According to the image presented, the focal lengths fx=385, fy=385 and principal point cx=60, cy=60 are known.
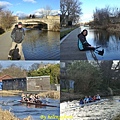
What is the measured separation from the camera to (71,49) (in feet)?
17.9

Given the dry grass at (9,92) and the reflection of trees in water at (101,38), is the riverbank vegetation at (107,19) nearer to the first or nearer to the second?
the reflection of trees in water at (101,38)

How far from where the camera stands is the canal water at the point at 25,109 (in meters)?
5.41

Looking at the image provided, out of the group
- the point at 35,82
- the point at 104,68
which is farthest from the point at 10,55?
the point at 104,68

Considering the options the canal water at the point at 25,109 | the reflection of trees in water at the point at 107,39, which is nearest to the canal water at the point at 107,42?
the reflection of trees in water at the point at 107,39

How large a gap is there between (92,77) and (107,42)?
546 mm

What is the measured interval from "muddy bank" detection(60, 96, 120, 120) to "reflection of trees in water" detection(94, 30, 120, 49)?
77 cm

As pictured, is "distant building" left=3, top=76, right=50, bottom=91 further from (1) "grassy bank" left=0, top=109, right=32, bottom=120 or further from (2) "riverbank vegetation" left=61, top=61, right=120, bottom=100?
(1) "grassy bank" left=0, top=109, right=32, bottom=120

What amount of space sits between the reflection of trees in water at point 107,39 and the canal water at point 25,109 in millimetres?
1053

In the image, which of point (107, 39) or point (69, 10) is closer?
point (69, 10)

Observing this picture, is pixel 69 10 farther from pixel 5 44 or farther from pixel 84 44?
pixel 5 44

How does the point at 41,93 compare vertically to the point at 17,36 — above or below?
below

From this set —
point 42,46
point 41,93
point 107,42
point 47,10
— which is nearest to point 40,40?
point 42,46

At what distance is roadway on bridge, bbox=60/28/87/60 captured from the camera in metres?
5.40

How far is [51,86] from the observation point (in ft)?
17.8
